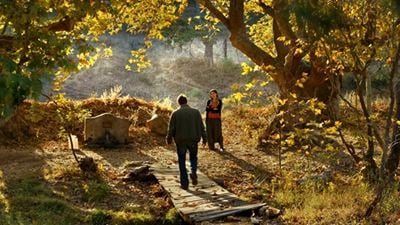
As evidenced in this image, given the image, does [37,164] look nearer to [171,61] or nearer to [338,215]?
[338,215]

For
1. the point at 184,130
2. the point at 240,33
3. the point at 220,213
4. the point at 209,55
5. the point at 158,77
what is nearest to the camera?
the point at 220,213

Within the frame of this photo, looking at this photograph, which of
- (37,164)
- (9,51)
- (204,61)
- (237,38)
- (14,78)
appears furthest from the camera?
(204,61)

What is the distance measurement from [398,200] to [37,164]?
8.42 metres

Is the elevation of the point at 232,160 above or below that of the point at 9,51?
below

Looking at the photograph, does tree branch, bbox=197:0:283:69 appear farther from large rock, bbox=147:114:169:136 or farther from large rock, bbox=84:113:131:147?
large rock, bbox=84:113:131:147

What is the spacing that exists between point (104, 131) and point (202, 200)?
23.7 ft

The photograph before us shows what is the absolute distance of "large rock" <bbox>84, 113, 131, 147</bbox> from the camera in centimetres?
1548

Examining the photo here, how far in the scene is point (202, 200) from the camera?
9078 mm

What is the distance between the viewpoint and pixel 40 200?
9352 millimetres

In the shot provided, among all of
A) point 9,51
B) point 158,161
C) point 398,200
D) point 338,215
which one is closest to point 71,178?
point 158,161

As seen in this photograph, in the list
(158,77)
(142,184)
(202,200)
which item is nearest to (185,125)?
(202,200)

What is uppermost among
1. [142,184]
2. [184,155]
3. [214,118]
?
[214,118]

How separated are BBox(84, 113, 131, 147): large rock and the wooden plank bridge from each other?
4588mm

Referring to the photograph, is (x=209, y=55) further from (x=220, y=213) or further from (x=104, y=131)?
(x=220, y=213)
